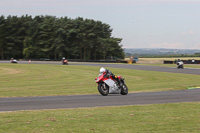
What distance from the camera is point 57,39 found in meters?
101

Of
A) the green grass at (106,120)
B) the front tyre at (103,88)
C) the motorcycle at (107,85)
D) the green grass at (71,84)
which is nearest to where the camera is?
the green grass at (106,120)

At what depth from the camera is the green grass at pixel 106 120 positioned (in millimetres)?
6621

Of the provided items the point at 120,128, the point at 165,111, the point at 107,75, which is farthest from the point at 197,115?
the point at 107,75

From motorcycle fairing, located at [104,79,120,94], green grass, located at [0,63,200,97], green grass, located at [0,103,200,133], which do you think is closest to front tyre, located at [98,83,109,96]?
motorcycle fairing, located at [104,79,120,94]

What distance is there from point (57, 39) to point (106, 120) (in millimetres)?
94666

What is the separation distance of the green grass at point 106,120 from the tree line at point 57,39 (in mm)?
88499

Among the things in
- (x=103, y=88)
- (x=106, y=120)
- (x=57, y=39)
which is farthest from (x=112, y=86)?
(x=57, y=39)

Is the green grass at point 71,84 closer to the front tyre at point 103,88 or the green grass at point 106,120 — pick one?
the front tyre at point 103,88

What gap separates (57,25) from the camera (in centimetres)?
10488

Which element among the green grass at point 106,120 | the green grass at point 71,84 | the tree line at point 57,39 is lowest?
the green grass at point 71,84

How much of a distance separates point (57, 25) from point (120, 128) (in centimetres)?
10039

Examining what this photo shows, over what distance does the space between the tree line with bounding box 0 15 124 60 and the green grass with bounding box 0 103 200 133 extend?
88.5m

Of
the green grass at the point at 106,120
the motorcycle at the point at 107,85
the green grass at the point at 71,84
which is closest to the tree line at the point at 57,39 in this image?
the green grass at the point at 71,84

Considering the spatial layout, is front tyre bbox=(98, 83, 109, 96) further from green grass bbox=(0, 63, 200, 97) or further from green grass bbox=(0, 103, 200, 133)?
green grass bbox=(0, 103, 200, 133)
